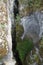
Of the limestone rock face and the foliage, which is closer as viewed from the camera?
the limestone rock face

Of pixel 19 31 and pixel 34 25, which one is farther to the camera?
pixel 19 31

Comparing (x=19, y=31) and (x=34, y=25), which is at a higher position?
(x=34, y=25)

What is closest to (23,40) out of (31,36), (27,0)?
(31,36)

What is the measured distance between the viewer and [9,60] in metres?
4.77

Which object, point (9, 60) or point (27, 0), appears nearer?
point (9, 60)

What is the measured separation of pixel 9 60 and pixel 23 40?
537mm

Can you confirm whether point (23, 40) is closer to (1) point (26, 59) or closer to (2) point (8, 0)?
(1) point (26, 59)

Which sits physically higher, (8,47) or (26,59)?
(8,47)

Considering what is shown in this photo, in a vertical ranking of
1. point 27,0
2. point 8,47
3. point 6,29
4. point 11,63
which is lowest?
point 11,63

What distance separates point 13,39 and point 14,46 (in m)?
0.14

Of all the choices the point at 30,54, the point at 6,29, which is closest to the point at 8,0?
the point at 6,29

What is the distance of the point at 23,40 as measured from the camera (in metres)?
5.07

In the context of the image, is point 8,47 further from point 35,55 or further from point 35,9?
point 35,9

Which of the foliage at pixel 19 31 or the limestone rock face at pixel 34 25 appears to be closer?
the limestone rock face at pixel 34 25
